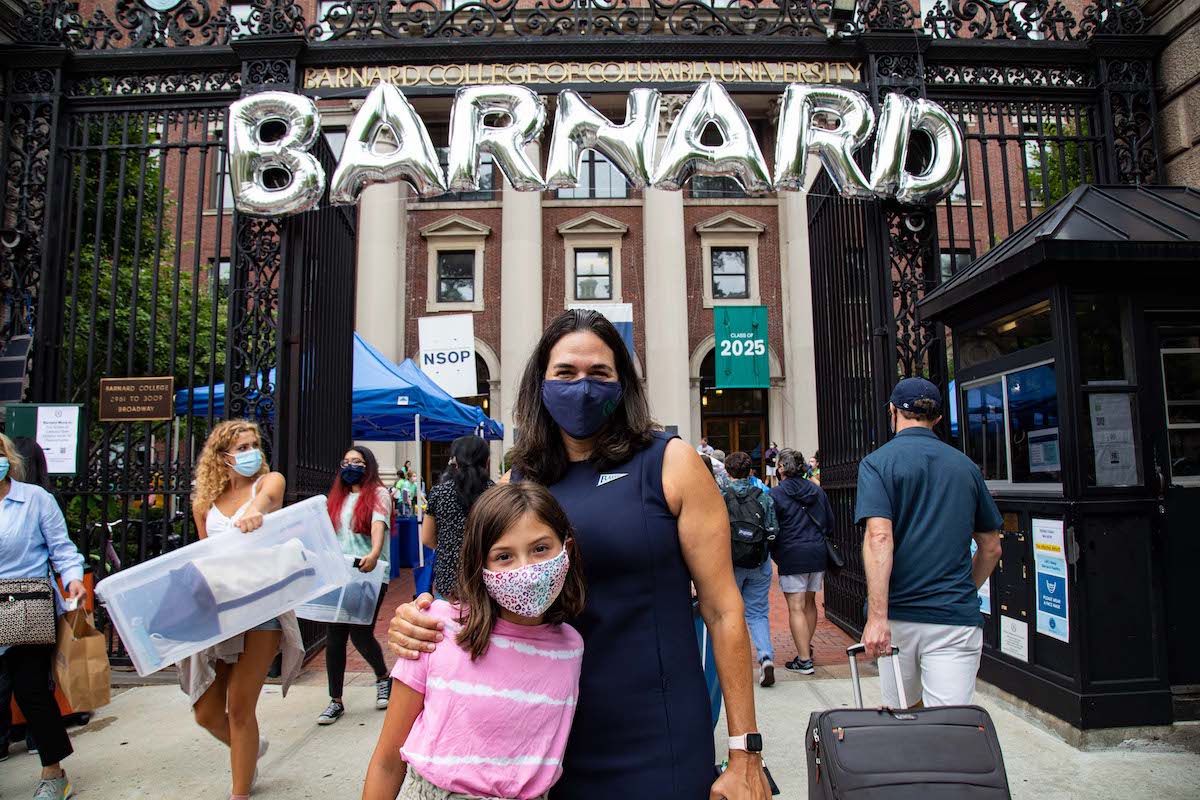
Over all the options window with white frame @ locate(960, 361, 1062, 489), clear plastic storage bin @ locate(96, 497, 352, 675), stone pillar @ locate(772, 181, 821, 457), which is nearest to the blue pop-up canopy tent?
clear plastic storage bin @ locate(96, 497, 352, 675)

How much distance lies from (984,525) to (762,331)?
57.1ft

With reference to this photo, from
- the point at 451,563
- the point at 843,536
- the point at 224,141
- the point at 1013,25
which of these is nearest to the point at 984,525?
the point at 451,563

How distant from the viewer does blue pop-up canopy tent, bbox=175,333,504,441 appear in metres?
11.4

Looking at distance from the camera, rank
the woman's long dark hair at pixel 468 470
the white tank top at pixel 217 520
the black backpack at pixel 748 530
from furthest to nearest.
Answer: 1. the black backpack at pixel 748 530
2. the woman's long dark hair at pixel 468 470
3. the white tank top at pixel 217 520

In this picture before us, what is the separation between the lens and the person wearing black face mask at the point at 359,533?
5.73 m

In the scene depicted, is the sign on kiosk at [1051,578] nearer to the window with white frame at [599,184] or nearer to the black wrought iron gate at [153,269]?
the black wrought iron gate at [153,269]

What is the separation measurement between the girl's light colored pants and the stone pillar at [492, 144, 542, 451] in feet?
69.0

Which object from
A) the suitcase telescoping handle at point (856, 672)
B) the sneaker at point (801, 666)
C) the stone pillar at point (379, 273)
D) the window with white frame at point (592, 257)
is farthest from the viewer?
the window with white frame at point (592, 257)

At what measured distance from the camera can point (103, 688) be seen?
4418 mm

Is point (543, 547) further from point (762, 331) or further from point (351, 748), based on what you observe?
point (762, 331)

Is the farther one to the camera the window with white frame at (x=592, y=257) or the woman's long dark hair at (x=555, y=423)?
the window with white frame at (x=592, y=257)

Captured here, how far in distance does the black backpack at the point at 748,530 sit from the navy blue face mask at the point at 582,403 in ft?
14.1

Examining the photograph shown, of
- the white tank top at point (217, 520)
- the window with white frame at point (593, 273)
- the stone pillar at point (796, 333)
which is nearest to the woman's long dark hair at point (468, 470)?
the white tank top at point (217, 520)

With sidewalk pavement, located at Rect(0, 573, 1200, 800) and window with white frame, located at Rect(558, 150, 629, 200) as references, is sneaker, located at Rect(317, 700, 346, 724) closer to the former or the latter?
sidewalk pavement, located at Rect(0, 573, 1200, 800)
